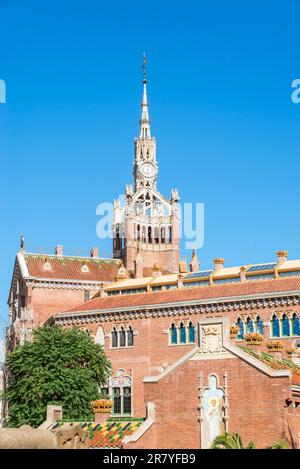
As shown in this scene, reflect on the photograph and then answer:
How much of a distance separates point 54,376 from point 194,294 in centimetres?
1591

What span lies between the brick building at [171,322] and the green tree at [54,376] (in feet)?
16.4

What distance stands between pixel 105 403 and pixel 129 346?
105ft

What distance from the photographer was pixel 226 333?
103 feet

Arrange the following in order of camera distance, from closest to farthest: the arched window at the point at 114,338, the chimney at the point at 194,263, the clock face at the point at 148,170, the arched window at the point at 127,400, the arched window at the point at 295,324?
the arched window at the point at 295,324
the arched window at the point at 127,400
the arched window at the point at 114,338
the chimney at the point at 194,263
the clock face at the point at 148,170

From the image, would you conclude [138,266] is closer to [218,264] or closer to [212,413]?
[218,264]

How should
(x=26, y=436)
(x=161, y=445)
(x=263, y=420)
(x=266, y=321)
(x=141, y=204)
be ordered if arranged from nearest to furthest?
(x=26, y=436), (x=263, y=420), (x=161, y=445), (x=266, y=321), (x=141, y=204)

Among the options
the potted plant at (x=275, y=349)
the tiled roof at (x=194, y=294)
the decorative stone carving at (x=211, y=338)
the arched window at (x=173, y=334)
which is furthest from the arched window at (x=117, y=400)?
the decorative stone carving at (x=211, y=338)

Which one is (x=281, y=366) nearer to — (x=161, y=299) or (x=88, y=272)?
(x=161, y=299)

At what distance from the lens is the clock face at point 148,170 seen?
4021 inches

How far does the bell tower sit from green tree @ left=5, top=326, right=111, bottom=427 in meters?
29.2

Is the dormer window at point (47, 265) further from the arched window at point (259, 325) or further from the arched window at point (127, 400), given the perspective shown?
the arched window at point (259, 325)

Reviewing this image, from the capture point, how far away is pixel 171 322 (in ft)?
215

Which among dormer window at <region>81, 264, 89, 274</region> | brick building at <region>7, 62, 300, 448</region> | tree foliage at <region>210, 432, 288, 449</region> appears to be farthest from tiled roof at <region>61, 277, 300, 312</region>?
tree foliage at <region>210, 432, 288, 449</region>

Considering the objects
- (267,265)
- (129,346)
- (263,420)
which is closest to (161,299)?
(129,346)
